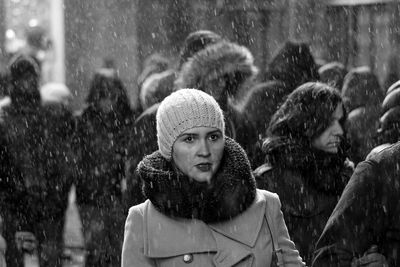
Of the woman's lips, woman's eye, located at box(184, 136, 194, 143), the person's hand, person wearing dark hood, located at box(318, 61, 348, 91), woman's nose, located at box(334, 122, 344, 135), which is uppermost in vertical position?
person wearing dark hood, located at box(318, 61, 348, 91)

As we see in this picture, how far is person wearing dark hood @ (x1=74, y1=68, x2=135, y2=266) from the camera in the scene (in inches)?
399

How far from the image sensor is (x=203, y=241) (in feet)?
16.9

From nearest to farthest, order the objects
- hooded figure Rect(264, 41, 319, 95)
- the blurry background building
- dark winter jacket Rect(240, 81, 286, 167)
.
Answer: dark winter jacket Rect(240, 81, 286, 167)
hooded figure Rect(264, 41, 319, 95)
the blurry background building

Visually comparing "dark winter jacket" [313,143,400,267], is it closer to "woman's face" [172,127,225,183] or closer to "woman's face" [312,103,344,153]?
"woman's face" [172,127,225,183]

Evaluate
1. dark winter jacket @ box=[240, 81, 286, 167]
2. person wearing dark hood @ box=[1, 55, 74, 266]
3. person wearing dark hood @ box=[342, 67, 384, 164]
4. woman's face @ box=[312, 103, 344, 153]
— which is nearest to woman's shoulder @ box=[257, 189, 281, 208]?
woman's face @ box=[312, 103, 344, 153]

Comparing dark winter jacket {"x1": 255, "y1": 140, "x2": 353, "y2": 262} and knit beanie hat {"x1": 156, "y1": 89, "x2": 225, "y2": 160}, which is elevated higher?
knit beanie hat {"x1": 156, "y1": 89, "x2": 225, "y2": 160}

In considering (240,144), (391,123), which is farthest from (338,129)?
(240,144)

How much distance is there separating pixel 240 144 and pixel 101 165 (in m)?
2.38

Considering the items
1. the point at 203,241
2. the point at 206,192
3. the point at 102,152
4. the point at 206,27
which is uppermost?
the point at 206,27

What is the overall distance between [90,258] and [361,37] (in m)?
8.21

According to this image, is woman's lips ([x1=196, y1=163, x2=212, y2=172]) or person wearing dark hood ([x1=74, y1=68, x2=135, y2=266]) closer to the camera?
woman's lips ([x1=196, y1=163, x2=212, y2=172])

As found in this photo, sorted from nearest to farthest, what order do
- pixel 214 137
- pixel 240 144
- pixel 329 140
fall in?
pixel 214 137, pixel 329 140, pixel 240 144

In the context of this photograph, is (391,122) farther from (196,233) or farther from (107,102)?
(107,102)

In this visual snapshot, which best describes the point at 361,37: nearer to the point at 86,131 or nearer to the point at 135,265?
the point at 86,131
